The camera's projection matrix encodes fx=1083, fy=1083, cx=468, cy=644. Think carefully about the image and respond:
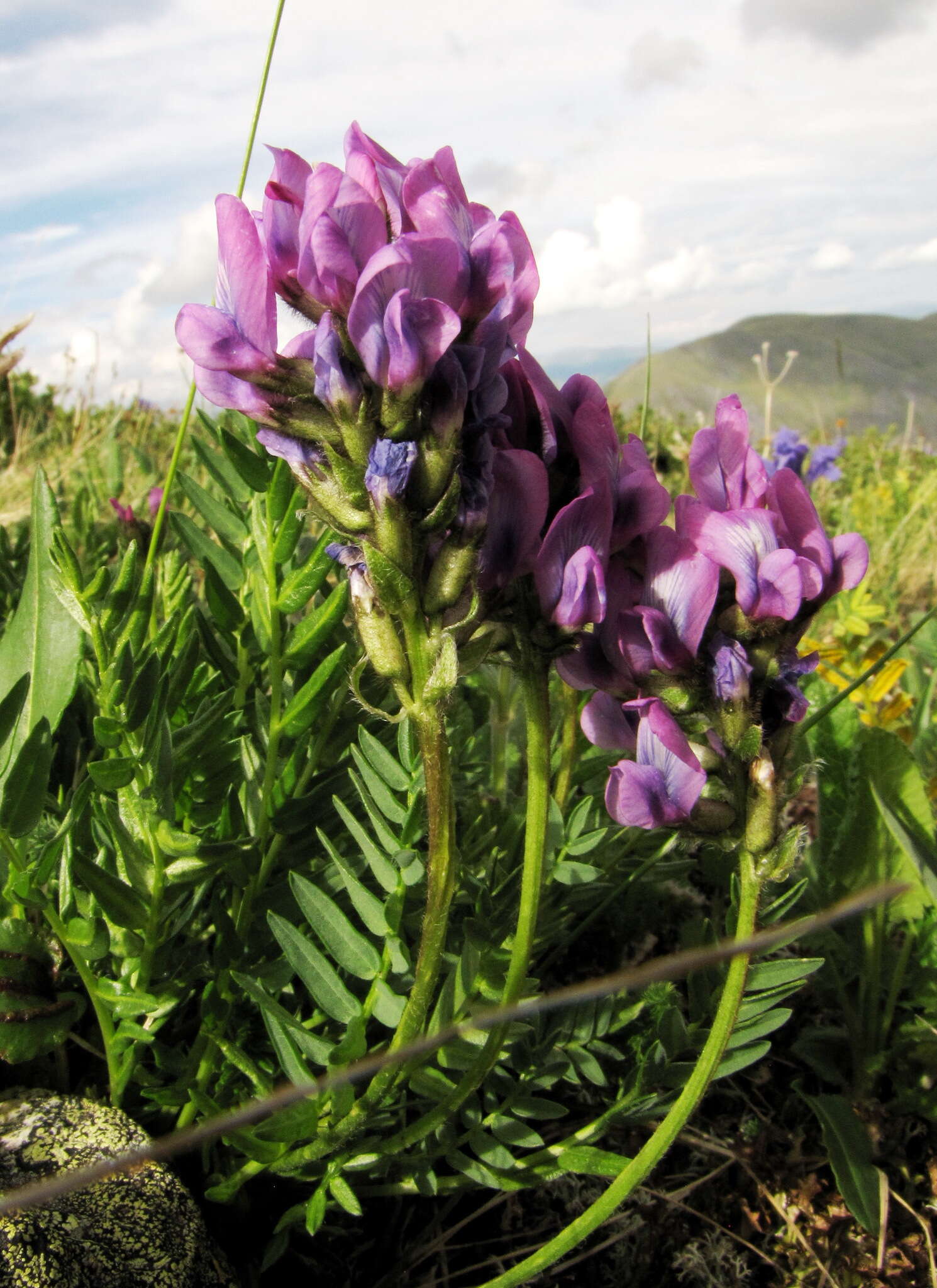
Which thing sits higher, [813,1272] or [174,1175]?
[174,1175]

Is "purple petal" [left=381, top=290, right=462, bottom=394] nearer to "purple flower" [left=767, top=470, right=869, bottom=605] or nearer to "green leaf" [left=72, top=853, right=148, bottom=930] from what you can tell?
"purple flower" [left=767, top=470, right=869, bottom=605]

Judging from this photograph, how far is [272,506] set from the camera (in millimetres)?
1246

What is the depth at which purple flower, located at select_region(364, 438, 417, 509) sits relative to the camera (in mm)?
805

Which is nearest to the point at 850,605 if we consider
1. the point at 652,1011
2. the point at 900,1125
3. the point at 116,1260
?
the point at 900,1125

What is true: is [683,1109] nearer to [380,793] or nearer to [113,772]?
[380,793]

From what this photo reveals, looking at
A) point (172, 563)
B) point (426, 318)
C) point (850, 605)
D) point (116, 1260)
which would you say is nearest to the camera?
point (426, 318)

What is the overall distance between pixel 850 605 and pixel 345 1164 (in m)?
1.98

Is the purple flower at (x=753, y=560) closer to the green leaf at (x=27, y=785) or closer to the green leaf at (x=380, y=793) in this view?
the green leaf at (x=380, y=793)

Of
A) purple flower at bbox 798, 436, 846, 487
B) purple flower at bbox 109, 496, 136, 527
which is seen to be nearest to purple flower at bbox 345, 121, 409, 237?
purple flower at bbox 109, 496, 136, 527

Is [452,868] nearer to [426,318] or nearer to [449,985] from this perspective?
[449,985]

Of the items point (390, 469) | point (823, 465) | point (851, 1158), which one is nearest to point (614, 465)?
point (390, 469)

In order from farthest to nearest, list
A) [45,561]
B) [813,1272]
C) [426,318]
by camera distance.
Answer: [813,1272], [45,561], [426,318]

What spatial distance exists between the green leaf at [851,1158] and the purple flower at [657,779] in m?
0.75

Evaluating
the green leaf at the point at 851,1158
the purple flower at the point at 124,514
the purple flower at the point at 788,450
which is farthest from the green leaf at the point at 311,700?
the purple flower at the point at 788,450
